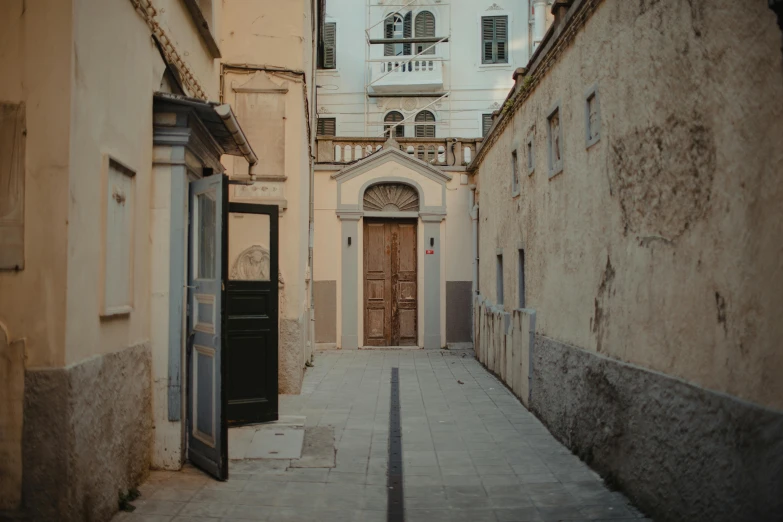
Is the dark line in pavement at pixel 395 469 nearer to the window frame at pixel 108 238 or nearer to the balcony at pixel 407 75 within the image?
the window frame at pixel 108 238

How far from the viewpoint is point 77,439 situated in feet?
14.3

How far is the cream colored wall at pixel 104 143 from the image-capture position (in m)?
4.45

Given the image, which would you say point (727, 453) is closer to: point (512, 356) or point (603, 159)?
point (603, 159)

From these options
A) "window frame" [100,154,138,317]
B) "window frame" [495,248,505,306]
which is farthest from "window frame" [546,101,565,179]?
"window frame" [100,154,138,317]

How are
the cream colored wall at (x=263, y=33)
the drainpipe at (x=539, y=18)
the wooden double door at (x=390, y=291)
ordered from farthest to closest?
the drainpipe at (x=539, y=18) < the wooden double door at (x=390, y=291) < the cream colored wall at (x=263, y=33)

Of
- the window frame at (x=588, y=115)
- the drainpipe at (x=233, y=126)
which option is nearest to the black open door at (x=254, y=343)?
the drainpipe at (x=233, y=126)

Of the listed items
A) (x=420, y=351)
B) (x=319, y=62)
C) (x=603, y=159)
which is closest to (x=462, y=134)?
(x=319, y=62)

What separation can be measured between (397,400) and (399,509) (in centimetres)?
514

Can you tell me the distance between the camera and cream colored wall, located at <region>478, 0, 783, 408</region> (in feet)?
12.4

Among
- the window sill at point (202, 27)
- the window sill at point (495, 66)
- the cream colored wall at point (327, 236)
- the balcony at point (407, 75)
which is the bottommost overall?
the cream colored wall at point (327, 236)

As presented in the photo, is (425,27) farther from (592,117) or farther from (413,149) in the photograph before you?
(592,117)

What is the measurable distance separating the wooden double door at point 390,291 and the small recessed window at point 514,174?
6604 mm

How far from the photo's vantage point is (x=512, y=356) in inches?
440

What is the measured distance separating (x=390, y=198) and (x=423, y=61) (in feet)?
23.9
